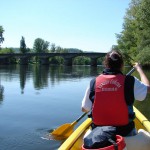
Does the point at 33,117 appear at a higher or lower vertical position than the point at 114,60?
lower

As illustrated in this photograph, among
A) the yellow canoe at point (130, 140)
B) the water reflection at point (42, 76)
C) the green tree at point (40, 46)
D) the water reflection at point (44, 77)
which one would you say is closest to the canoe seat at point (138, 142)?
the yellow canoe at point (130, 140)

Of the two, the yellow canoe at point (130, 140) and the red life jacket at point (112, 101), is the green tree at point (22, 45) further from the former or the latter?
the red life jacket at point (112, 101)

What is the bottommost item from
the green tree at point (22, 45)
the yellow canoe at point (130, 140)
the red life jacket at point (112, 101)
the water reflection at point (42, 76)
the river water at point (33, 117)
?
the water reflection at point (42, 76)

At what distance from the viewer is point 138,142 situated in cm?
506

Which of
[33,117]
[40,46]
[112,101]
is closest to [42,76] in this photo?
[33,117]

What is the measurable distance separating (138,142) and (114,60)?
4.08ft

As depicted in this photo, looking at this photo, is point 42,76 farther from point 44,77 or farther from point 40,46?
point 40,46

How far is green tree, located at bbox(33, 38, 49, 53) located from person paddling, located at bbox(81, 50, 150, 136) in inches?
5412

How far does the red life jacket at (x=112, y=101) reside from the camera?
486 centimetres

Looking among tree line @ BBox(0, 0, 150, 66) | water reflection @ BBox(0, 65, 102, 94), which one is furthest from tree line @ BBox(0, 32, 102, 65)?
water reflection @ BBox(0, 65, 102, 94)

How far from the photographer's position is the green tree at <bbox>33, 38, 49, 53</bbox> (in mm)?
141375

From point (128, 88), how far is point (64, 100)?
42.7ft

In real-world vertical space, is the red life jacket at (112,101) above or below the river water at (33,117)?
above

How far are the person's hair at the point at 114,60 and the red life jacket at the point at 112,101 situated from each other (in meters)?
0.14
